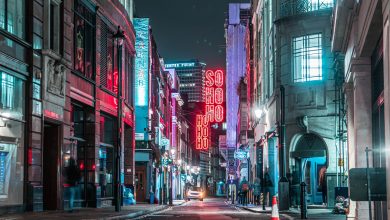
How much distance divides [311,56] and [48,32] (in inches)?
728

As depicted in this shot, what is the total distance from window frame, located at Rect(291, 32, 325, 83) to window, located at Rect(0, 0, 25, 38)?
2032cm

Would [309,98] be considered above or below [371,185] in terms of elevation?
above

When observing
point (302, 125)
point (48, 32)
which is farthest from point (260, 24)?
point (48, 32)

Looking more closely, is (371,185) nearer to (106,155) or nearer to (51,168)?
(51,168)

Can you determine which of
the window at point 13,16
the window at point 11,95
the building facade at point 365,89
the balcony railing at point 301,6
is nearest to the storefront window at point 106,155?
the balcony railing at point 301,6

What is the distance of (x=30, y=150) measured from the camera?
27.2 meters

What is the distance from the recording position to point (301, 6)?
146 ft

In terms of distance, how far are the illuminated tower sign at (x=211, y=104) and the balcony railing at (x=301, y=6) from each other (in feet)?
276

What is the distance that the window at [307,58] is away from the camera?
1682 inches

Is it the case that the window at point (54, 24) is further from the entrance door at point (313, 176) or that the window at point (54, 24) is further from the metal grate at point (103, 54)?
the entrance door at point (313, 176)

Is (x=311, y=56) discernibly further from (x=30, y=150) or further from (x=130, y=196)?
(x=30, y=150)

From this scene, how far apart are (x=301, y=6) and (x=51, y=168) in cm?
2000

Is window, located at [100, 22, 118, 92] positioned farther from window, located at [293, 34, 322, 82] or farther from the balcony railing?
the balcony railing

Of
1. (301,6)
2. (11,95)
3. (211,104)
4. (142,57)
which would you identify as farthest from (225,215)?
(211,104)
